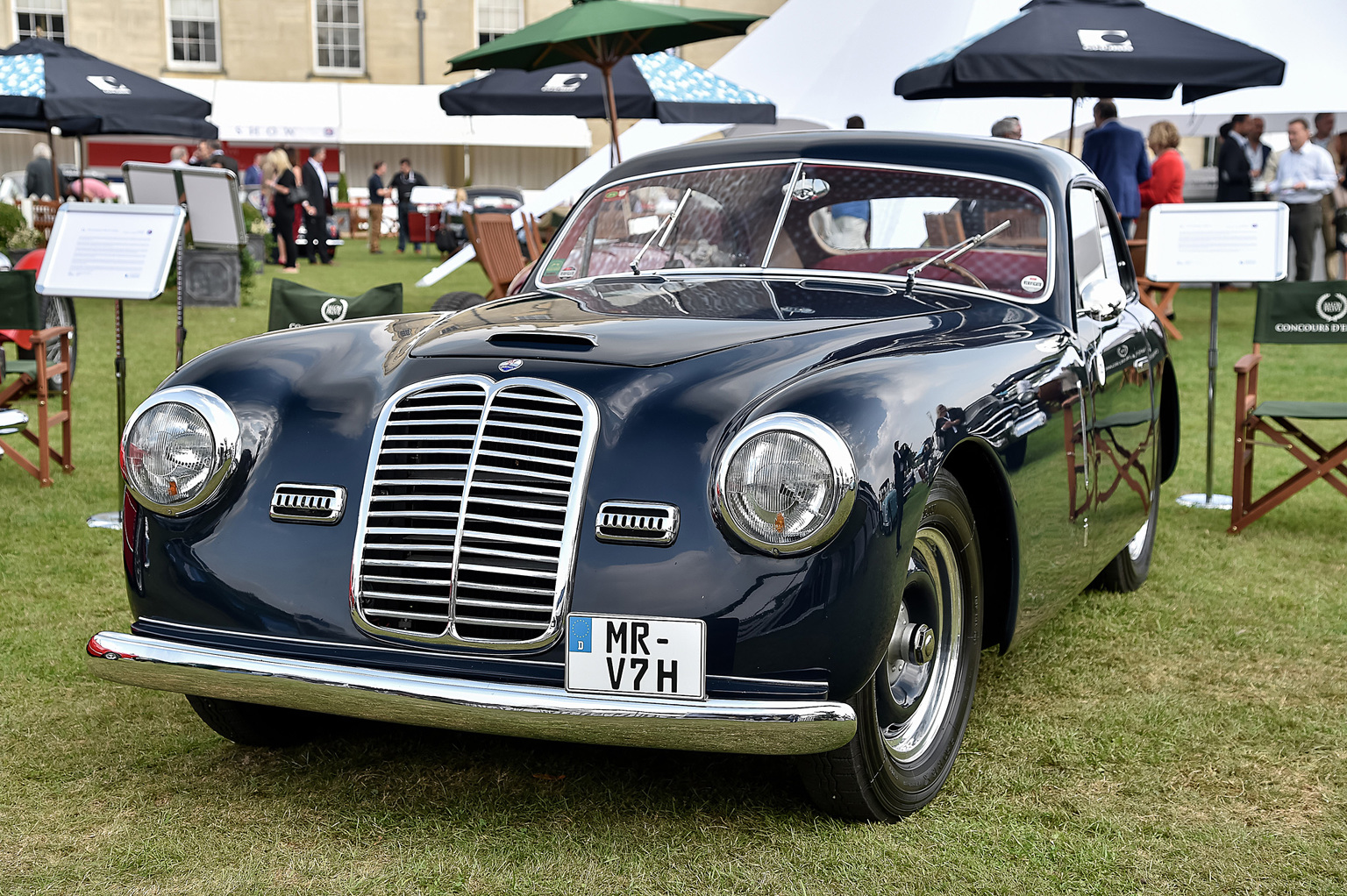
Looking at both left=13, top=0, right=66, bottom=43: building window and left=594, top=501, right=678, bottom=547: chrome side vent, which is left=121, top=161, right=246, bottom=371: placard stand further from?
left=13, top=0, right=66, bottom=43: building window

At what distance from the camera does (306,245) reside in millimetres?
23891

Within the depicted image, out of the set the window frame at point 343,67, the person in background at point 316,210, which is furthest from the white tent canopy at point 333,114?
the person in background at point 316,210

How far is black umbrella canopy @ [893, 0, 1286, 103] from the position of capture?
29.7 feet

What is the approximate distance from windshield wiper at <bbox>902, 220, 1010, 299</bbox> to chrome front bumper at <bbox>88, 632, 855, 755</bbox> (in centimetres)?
169

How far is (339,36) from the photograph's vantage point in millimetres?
39812

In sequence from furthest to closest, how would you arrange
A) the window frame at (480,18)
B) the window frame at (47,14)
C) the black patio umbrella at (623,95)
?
the window frame at (480,18) → the window frame at (47,14) → the black patio umbrella at (623,95)

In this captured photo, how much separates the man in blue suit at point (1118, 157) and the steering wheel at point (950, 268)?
8759 mm

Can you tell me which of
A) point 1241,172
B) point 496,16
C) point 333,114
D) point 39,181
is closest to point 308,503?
point 1241,172

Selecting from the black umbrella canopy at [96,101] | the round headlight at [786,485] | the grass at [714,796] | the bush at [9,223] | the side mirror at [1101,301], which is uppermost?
the black umbrella canopy at [96,101]

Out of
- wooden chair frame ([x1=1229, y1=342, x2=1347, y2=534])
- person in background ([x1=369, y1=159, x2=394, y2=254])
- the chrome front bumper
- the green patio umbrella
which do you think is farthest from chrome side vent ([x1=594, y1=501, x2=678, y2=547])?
person in background ([x1=369, y1=159, x2=394, y2=254])

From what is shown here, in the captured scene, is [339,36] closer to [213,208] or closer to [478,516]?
[213,208]

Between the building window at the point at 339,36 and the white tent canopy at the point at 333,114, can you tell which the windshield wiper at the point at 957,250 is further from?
the building window at the point at 339,36

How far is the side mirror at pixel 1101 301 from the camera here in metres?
4.18

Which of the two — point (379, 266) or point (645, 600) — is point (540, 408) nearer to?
point (645, 600)
